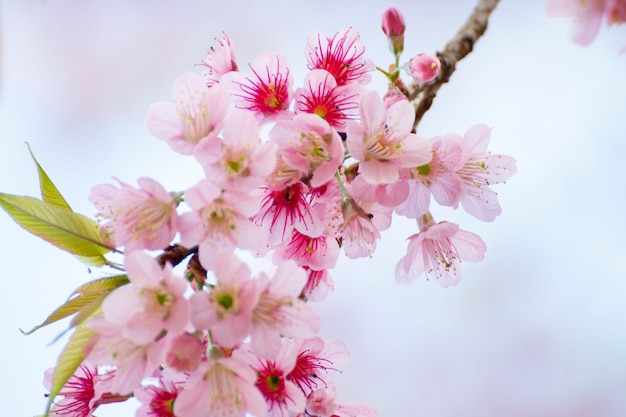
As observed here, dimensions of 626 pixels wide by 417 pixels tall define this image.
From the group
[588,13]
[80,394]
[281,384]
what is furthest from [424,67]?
[80,394]

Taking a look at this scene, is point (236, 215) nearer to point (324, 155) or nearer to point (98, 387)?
point (324, 155)

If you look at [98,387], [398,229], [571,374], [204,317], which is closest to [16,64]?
[398,229]

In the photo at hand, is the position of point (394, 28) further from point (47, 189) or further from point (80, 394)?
point (80, 394)

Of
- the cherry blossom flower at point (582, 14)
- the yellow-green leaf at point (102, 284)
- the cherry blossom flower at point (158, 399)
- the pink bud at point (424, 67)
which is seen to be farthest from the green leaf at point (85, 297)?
the cherry blossom flower at point (582, 14)

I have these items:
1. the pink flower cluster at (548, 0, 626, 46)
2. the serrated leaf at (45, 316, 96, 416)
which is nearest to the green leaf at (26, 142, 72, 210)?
the serrated leaf at (45, 316, 96, 416)

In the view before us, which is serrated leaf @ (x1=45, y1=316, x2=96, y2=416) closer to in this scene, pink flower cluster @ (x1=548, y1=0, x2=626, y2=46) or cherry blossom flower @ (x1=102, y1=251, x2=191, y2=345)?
cherry blossom flower @ (x1=102, y1=251, x2=191, y2=345)
